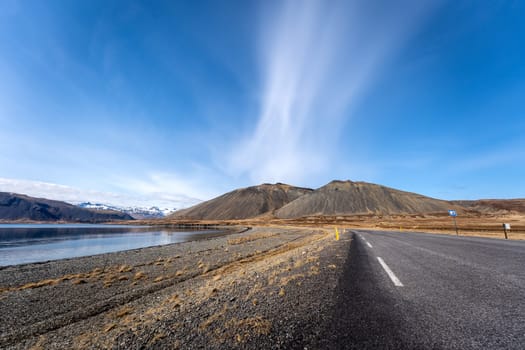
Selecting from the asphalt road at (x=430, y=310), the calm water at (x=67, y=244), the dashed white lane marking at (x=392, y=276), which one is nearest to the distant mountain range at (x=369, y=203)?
the calm water at (x=67, y=244)

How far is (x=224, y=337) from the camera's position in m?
3.48

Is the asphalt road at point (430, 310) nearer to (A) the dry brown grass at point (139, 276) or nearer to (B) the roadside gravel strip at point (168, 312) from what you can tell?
(B) the roadside gravel strip at point (168, 312)

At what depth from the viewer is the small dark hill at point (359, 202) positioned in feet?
461

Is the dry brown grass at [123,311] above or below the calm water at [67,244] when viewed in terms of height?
above

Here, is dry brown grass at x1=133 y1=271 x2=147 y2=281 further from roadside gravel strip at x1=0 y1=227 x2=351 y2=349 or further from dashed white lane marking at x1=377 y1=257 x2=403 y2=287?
dashed white lane marking at x1=377 y1=257 x2=403 y2=287

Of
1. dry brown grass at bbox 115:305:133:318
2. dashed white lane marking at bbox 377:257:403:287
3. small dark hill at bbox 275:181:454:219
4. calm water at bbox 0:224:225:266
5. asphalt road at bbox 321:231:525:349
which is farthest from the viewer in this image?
small dark hill at bbox 275:181:454:219

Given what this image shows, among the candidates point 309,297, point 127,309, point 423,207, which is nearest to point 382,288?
point 309,297

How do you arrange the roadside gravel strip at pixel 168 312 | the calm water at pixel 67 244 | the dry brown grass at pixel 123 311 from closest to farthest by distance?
1. the roadside gravel strip at pixel 168 312
2. the dry brown grass at pixel 123 311
3. the calm water at pixel 67 244

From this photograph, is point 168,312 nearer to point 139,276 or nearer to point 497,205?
point 139,276

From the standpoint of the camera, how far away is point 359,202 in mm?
148125

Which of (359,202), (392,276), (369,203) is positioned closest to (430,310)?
(392,276)

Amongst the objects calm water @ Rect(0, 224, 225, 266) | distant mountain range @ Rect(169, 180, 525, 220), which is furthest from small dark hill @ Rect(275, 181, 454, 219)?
calm water @ Rect(0, 224, 225, 266)

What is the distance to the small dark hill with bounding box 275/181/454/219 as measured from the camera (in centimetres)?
14062

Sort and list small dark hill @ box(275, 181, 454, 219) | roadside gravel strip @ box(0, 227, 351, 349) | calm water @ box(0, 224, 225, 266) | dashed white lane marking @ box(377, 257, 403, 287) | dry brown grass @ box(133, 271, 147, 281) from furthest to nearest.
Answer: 1. small dark hill @ box(275, 181, 454, 219)
2. calm water @ box(0, 224, 225, 266)
3. dry brown grass @ box(133, 271, 147, 281)
4. dashed white lane marking @ box(377, 257, 403, 287)
5. roadside gravel strip @ box(0, 227, 351, 349)
